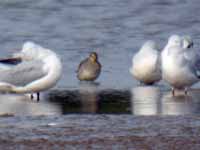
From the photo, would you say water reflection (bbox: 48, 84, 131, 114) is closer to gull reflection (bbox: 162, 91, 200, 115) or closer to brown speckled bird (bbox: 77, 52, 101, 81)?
gull reflection (bbox: 162, 91, 200, 115)

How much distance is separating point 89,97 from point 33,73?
3.45 feet

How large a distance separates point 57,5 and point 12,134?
14508 millimetres

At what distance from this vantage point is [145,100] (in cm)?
1297

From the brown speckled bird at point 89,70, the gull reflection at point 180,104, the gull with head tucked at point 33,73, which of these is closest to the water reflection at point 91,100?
the gull with head tucked at point 33,73

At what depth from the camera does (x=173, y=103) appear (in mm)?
12805

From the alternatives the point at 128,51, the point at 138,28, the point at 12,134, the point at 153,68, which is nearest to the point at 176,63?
the point at 153,68

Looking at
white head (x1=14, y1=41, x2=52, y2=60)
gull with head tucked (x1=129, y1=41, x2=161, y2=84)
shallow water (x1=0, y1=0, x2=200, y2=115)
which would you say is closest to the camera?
shallow water (x1=0, y1=0, x2=200, y2=115)

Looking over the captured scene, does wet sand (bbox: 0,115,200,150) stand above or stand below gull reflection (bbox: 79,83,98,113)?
below

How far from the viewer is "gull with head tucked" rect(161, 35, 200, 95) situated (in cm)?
1430

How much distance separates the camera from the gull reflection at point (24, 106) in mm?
11859

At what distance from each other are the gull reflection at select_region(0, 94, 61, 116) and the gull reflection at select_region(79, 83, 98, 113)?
364 millimetres

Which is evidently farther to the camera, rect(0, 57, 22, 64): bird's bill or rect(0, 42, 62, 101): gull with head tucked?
rect(0, 57, 22, 64): bird's bill

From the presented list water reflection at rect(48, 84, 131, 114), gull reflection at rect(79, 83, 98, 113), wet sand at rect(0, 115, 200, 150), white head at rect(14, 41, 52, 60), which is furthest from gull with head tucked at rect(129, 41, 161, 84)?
wet sand at rect(0, 115, 200, 150)

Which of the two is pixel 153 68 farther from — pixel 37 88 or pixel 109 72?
pixel 37 88
